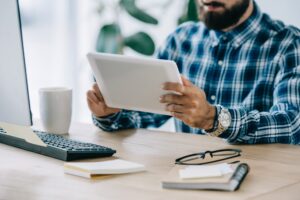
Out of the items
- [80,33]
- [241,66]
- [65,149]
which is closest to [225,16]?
[241,66]

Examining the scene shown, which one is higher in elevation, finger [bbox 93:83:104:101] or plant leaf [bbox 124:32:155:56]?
finger [bbox 93:83:104:101]

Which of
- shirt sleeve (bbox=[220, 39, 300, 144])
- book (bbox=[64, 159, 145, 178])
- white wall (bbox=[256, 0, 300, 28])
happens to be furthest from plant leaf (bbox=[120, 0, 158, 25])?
book (bbox=[64, 159, 145, 178])

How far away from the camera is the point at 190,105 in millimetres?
1578

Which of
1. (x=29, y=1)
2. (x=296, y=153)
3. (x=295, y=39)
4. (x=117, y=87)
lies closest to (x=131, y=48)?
(x=29, y=1)

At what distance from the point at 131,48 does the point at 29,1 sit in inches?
29.6

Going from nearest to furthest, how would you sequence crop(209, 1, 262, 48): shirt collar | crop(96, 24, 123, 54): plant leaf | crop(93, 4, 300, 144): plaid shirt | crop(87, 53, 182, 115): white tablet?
1. crop(87, 53, 182, 115): white tablet
2. crop(93, 4, 300, 144): plaid shirt
3. crop(209, 1, 262, 48): shirt collar
4. crop(96, 24, 123, 54): plant leaf

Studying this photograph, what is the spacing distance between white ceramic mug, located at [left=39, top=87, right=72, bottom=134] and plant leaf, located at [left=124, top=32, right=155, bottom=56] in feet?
4.39

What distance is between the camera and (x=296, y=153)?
1.55 meters

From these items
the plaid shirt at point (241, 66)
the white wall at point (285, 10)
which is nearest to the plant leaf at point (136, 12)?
the white wall at point (285, 10)

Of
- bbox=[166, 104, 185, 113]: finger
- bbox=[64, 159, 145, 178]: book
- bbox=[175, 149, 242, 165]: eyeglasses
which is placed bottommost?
bbox=[175, 149, 242, 165]: eyeglasses

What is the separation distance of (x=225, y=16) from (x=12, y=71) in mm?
971

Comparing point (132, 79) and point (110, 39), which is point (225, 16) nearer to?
point (132, 79)

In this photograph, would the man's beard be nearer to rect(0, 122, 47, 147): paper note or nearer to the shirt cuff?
the shirt cuff

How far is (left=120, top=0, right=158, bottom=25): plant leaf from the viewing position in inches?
122
